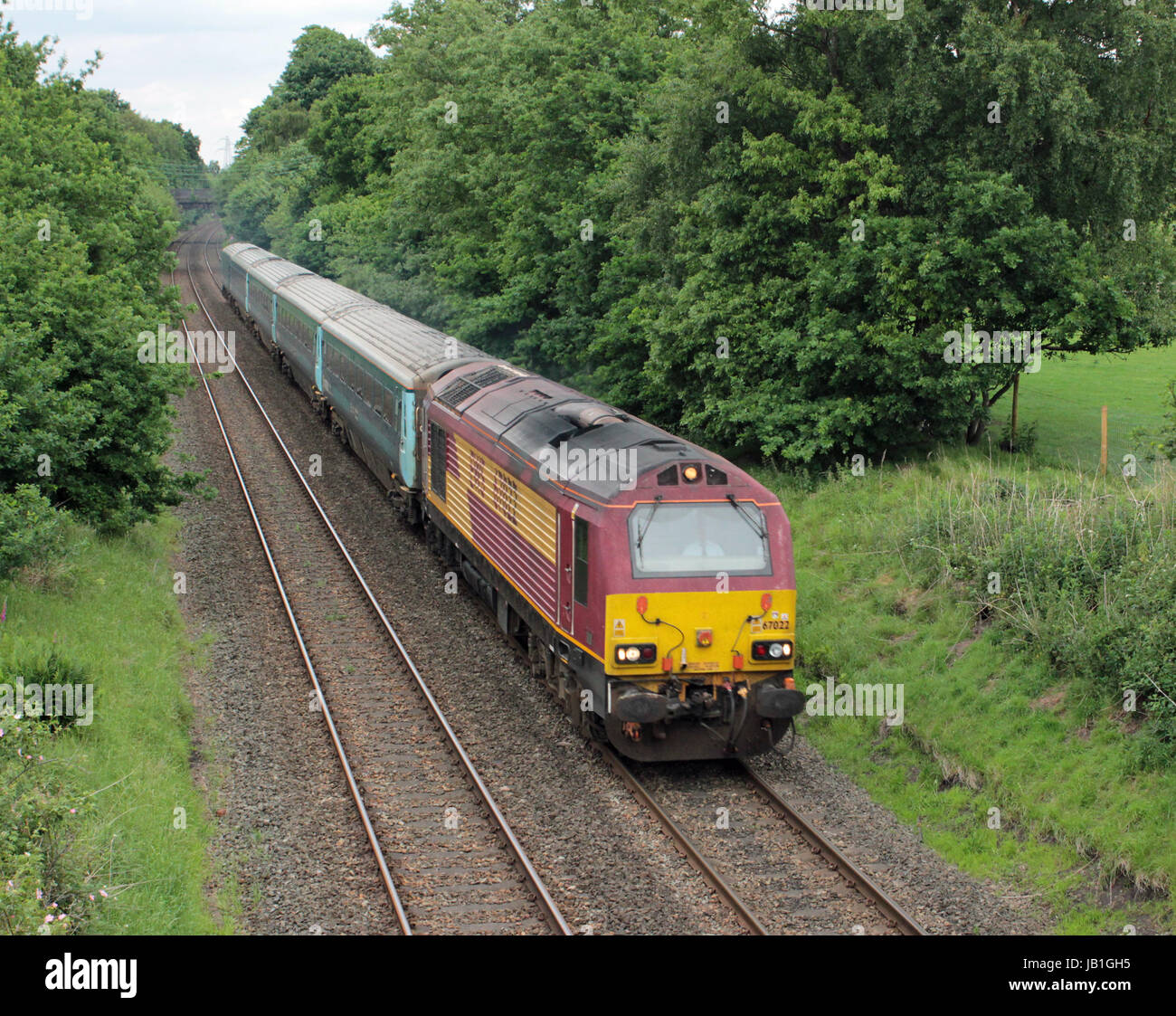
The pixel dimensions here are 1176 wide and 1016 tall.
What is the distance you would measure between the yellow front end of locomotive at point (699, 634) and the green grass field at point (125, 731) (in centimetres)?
472

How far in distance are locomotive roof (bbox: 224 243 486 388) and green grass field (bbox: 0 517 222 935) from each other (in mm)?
5966

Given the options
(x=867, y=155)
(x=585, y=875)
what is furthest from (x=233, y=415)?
(x=585, y=875)

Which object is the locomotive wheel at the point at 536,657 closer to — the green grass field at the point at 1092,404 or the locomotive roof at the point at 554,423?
the locomotive roof at the point at 554,423

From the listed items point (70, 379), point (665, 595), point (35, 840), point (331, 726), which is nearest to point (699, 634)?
point (665, 595)

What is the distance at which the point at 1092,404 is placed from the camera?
94.8ft

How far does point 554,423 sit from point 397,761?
15.4 feet

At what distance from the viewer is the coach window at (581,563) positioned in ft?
40.9

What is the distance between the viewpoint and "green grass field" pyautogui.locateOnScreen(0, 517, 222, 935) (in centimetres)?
964

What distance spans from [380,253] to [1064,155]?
1123 inches

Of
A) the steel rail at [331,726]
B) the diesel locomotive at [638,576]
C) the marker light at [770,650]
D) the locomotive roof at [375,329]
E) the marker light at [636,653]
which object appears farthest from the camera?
the locomotive roof at [375,329]

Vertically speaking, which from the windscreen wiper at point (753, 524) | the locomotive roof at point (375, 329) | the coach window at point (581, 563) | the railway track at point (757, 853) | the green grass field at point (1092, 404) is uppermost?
the locomotive roof at point (375, 329)

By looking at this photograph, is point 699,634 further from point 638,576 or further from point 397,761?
point 397,761

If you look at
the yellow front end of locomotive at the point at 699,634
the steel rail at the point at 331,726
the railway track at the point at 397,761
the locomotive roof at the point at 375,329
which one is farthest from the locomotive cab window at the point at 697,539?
the locomotive roof at the point at 375,329

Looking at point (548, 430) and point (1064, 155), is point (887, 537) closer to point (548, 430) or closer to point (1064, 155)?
point (548, 430)
